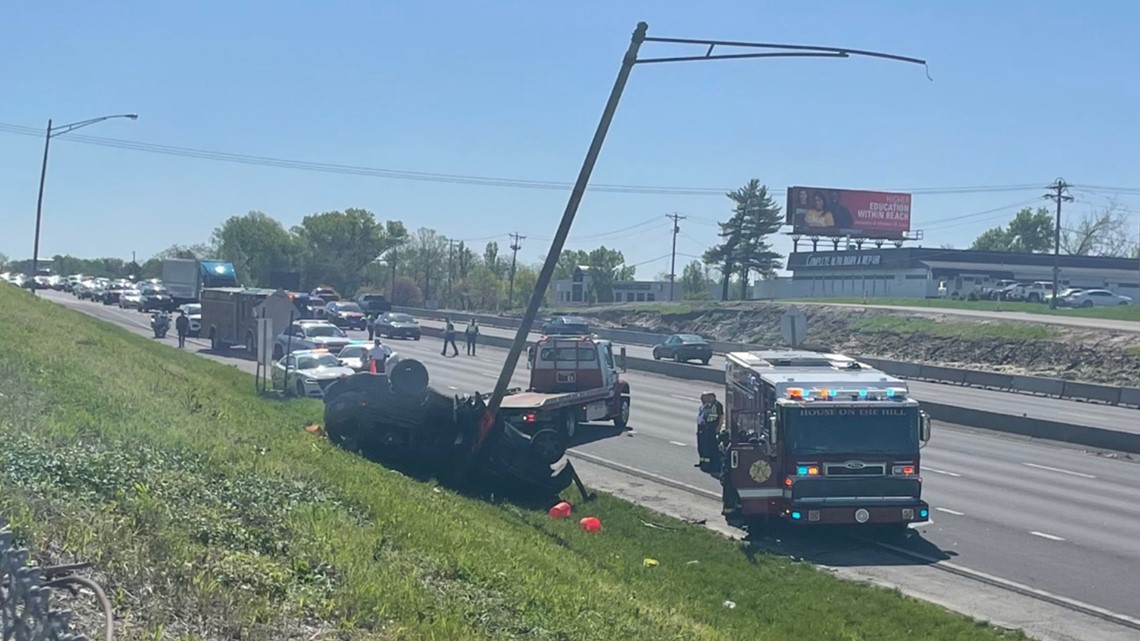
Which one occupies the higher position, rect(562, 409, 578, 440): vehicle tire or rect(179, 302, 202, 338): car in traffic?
rect(179, 302, 202, 338): car in traffic

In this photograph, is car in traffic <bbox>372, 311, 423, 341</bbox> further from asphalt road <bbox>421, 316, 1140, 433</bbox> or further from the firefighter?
the firefighter

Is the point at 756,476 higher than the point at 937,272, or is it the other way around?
the point at 937,272

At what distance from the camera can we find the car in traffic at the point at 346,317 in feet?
240

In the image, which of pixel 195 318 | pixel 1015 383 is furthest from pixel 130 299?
pixel 1015 383

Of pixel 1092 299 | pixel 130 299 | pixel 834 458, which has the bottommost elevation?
pixel 834 458

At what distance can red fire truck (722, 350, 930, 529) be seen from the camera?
15773 millimetres

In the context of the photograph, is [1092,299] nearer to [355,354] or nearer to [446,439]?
[355,354]

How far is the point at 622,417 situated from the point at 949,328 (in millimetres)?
37487

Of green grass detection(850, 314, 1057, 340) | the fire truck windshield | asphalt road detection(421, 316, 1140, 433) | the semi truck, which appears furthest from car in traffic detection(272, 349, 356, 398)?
the semi truck

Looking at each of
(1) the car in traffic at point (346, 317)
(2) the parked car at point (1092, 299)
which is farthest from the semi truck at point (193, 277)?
(2) the parked car at point (1092, 299)

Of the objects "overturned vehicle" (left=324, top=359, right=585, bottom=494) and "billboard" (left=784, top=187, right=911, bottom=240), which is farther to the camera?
"billboard" (left=784, top=187, right=911, bottom=240)

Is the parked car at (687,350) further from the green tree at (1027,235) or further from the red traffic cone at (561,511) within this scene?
the green tree at (1027,235)

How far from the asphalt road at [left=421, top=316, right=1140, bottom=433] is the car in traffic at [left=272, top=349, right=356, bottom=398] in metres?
17.9

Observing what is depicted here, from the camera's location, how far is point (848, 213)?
9638 cm
